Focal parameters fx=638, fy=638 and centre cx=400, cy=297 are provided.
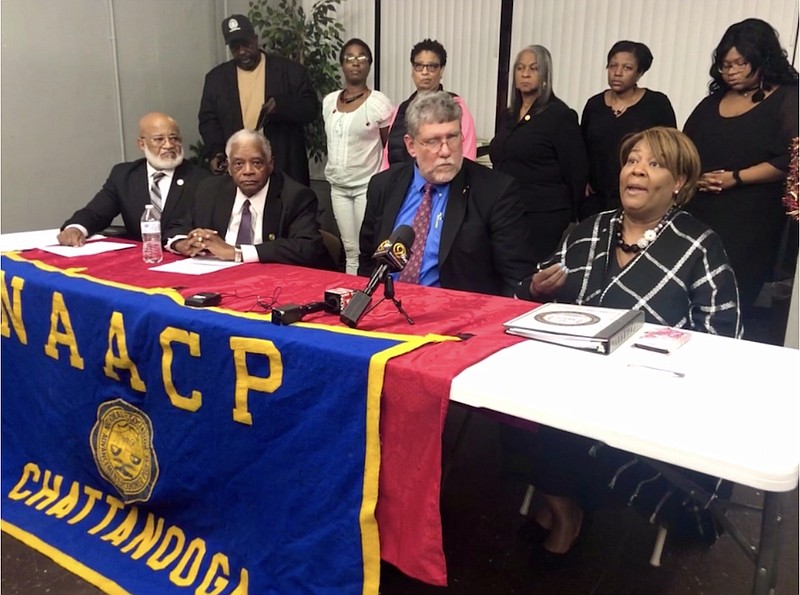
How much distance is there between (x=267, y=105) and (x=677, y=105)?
2.39 metres

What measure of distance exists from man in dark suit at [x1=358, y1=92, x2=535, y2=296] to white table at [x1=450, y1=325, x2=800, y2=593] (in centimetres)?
73

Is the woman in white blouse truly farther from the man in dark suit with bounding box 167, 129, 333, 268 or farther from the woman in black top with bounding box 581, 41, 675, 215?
the woman in black top with bounding box 581, 41, 675, 215

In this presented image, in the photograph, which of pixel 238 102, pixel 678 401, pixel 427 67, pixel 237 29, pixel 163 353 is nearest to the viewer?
pixel 678 401

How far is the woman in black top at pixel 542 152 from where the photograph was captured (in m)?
2.75

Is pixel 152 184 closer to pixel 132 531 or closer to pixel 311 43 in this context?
pixel 132 531

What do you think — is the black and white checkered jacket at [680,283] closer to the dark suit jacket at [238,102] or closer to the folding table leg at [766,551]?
the folding table leg at [766,551]

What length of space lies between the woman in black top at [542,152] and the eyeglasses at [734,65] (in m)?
0.62

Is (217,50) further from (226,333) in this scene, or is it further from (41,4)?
(226,333)

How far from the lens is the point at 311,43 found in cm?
460

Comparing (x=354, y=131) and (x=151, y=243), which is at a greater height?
(x=354, y=131)

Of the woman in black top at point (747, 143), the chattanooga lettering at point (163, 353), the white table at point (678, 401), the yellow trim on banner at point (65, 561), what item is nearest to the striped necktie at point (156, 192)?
the chattanooga lettering at point (163, 353)

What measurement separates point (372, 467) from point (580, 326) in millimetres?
527

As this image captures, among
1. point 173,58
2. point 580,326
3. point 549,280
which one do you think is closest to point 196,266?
point 549,280

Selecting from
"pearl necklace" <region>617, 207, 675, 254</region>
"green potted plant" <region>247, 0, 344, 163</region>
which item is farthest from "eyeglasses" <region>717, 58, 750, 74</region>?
"green potted plant" <region>247, 0, 344, 163</region>
